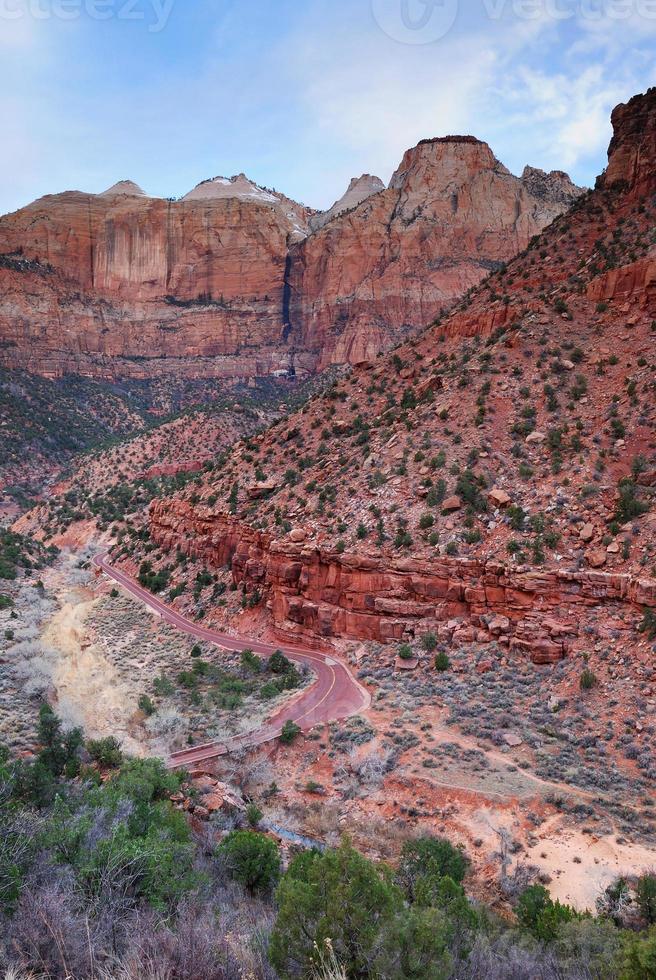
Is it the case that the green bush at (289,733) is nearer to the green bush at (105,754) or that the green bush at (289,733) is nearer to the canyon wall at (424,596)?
the green bush at (105,754)

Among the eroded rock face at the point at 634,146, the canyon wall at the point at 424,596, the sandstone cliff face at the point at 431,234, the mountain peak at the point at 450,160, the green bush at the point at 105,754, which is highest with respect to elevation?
the mountain peak at the point at 450,160

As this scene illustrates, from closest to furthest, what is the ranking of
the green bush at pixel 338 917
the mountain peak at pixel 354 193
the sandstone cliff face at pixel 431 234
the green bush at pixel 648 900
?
the green bush at pixel 338 917
the green bush at pixel 648 900
the sandstone cliff face at pixel 431 234
the mountain peak at pixel 354 193

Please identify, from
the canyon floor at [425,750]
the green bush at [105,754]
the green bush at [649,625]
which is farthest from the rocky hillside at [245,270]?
the green bush at [105,754]

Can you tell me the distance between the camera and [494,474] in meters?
25.2

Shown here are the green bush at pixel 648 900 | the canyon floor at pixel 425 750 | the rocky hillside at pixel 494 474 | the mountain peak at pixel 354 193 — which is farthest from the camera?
the mountain peak at pixel 354 193

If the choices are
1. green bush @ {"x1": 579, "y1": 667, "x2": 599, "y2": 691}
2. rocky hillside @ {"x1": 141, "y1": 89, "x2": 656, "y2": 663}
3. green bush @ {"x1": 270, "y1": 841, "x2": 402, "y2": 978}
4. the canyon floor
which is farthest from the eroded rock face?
green bush @ {"x1": 270, "y1": 841, "x2": 402, "y2": 978}

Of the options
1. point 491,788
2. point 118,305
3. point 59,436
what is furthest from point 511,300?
point 118,305

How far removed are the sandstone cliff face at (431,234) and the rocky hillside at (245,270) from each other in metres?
0.20

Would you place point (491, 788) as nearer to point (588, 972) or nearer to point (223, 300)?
point (588, 972)

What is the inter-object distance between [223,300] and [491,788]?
320 feet

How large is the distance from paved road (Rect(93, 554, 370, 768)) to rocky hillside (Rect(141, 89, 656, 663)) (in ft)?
5.31

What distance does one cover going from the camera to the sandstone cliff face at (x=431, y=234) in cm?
8369

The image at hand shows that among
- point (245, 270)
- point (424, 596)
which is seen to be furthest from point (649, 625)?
point (245, 270)

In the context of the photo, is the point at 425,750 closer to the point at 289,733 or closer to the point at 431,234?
the point at 289,733
